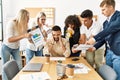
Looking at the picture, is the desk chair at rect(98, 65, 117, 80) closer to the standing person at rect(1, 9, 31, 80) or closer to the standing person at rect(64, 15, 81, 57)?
the standing person at rect(64, 15, 81, 57)

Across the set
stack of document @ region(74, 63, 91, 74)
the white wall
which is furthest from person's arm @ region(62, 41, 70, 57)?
the white wall

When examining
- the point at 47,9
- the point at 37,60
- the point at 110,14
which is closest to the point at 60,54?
the point at 37,60

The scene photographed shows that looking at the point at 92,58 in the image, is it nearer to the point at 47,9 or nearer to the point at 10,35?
the point at 10,35

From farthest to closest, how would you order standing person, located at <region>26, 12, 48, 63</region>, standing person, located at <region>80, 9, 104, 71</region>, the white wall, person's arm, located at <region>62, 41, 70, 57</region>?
the white wall
standing person, located at <region>26, 12, 48, 63</region>
standing person, located at <region>80, 9, 104, 71</region>
person's arm, located at <region>62, 41, 70, 57</region>

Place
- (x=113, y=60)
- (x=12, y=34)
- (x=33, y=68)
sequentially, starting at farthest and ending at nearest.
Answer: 1. (x=12, y=34)
2. (x=113, y=60)
3. (x=33, y=68)

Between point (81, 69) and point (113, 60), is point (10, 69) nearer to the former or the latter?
point (81, 69)

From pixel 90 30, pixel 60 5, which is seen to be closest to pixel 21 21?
pixel 90 30

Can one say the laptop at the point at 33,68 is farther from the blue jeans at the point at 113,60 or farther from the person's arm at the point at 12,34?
the blue jeans at the point at 113,60

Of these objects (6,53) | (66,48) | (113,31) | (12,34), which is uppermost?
(113,31)

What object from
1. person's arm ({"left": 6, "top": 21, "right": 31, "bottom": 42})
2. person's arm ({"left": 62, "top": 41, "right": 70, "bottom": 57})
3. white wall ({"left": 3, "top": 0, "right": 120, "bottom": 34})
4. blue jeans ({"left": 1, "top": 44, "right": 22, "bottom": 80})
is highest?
white wall ({"left": 3, "top": 0, "right": 120, "bottom": 34})

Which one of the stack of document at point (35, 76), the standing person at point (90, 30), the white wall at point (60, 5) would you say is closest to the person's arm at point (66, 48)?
the standing person at point (90, 30)

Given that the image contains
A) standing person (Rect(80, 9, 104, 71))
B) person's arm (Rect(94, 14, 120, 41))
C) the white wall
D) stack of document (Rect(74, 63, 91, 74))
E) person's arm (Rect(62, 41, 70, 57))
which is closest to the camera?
stack of document (Rect(74, 63, 91, 74))

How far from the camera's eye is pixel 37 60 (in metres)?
3.01

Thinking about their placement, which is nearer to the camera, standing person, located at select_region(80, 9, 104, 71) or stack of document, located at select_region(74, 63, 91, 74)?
stack of document, located at select_region(74, 63, 91, 74)
